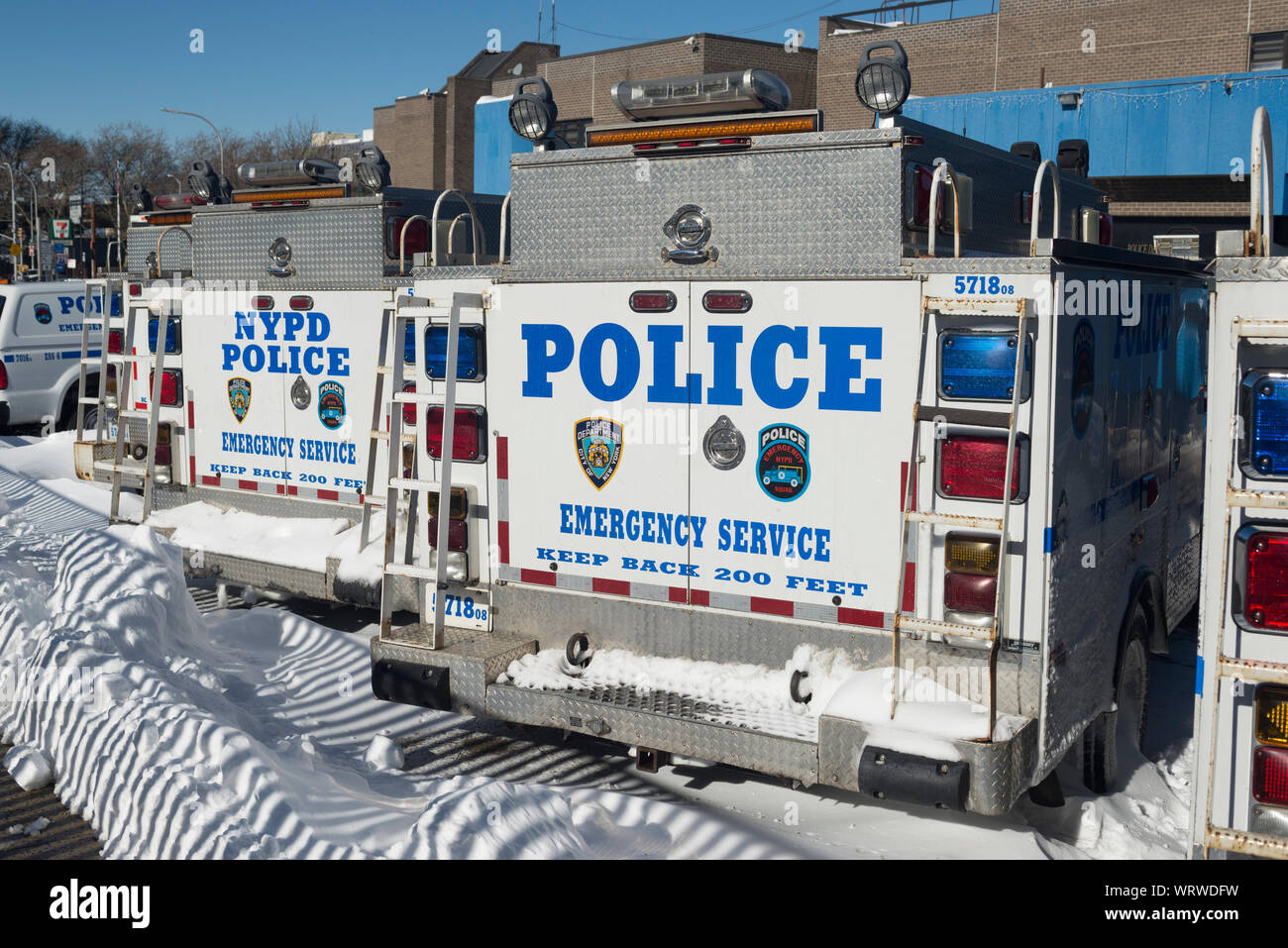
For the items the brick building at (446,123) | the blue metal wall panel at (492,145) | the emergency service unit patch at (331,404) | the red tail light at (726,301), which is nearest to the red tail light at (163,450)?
the emergency service unit patch at (331,404)

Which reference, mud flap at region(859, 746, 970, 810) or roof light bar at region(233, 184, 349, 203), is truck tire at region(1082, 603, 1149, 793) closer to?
mud flap at region(859, 746, 970, 810)

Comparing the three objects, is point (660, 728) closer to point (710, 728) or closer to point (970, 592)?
point (710, 728)

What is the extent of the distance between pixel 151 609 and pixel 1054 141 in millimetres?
23171

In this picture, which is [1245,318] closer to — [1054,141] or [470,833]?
[470,833]

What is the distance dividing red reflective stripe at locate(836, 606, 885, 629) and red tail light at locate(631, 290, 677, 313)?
4.80 ft

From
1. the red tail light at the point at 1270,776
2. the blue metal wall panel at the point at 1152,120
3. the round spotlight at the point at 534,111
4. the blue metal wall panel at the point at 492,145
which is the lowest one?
the red tail light at the point at 1270,776

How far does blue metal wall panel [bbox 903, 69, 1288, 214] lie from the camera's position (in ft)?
76.7

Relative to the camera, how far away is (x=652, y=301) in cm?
526

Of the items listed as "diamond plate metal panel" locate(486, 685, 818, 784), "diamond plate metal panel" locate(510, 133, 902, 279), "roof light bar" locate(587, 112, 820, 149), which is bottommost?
"diamond plate metal panel" locate(486, 685, 818, 784)

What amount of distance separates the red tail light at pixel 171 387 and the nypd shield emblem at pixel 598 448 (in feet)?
14.9

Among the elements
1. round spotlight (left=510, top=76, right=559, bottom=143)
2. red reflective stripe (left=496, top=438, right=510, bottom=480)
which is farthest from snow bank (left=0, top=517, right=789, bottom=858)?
round spotlight (left=510, top=76, right=559, bottom=143)

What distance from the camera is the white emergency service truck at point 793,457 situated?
4.51 metres

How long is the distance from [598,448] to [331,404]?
3.33 meters

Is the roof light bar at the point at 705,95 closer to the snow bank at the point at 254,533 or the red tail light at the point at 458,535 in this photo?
the red tail light at the point at 458,535
